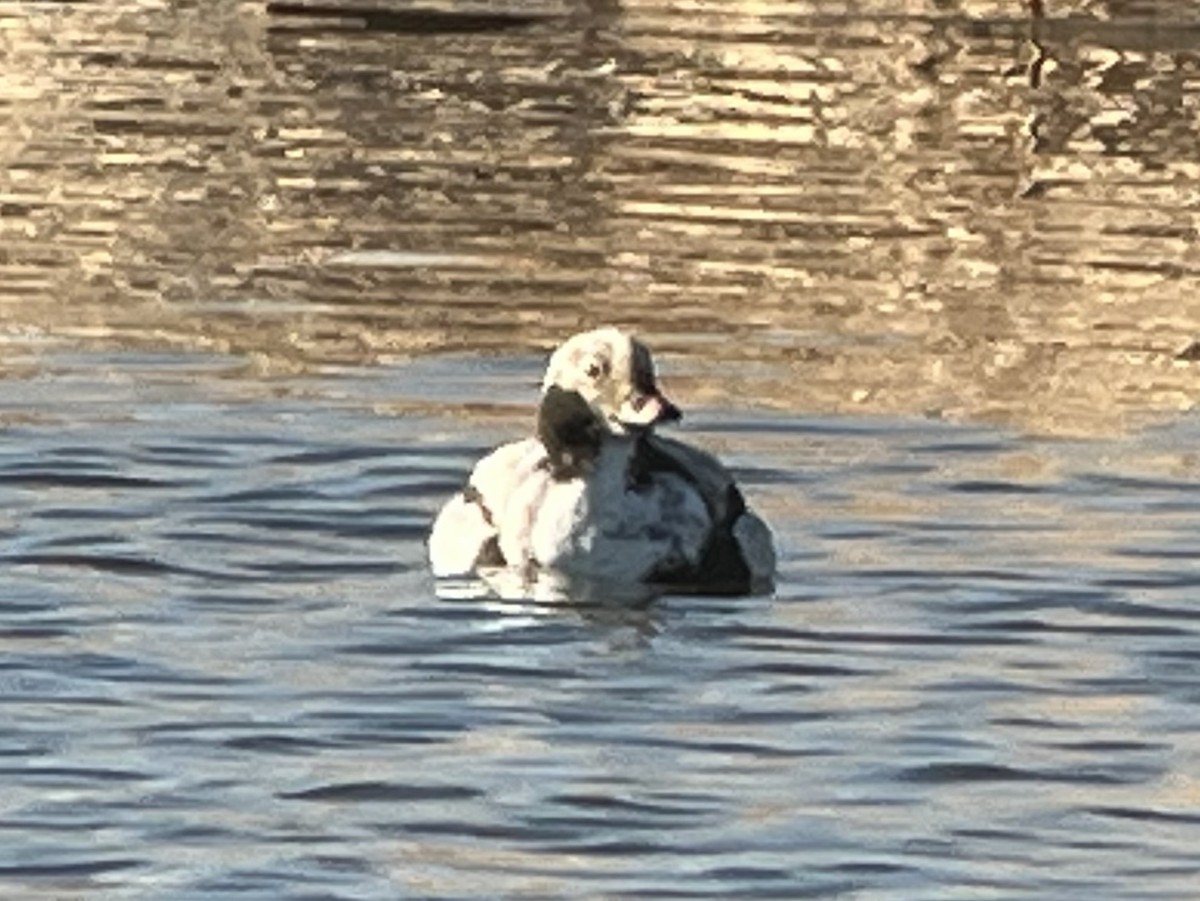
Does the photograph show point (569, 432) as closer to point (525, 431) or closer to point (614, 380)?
point (614, 380)

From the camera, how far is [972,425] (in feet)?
67.7

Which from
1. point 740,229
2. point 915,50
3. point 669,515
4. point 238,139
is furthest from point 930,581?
point 915,50

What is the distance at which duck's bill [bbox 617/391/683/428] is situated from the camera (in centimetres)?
1705

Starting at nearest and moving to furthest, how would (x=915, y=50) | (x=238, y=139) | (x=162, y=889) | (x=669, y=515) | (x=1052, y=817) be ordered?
(x=162, y=889), (x=1052, y=817), (x=669, y=515), (x=238, y=139), (x=915, y=50)

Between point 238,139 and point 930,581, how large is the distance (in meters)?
15.3

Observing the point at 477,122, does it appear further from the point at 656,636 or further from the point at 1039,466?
the point at 656,636

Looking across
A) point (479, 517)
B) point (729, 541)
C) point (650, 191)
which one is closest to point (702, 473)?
point (729, 541)

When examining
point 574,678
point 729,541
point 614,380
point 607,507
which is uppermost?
point 614,380

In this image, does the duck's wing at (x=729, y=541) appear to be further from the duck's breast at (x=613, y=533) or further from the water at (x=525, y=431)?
the water at (x=525, y=431)

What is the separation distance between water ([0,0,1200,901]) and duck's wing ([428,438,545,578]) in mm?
202

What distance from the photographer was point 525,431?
20.7m

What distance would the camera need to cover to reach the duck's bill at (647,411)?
17047 mm

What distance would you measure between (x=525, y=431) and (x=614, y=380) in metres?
3.48

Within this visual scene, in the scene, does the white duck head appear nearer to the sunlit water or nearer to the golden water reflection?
the sunlit water
